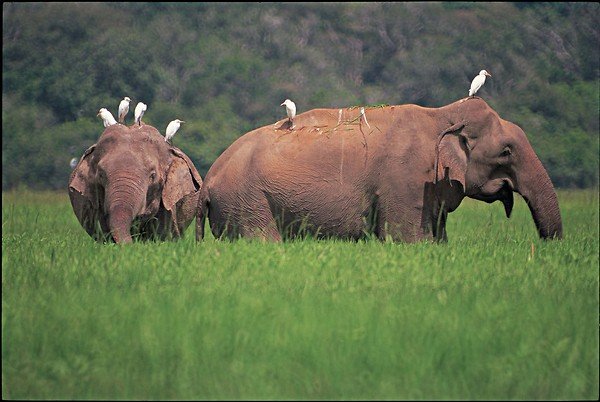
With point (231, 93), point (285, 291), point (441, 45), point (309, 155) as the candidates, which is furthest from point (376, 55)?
point (285, 291)

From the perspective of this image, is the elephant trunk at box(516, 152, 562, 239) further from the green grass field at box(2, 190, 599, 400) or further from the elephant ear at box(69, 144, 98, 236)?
the elephant ear at box(69, 144, 98, 236)

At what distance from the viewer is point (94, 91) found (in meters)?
37.1

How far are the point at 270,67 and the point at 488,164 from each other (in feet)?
91.7

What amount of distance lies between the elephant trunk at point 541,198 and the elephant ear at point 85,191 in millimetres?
4241

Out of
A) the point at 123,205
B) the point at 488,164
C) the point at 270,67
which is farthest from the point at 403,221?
the point at 270,67

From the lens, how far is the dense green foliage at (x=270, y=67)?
35031 mm

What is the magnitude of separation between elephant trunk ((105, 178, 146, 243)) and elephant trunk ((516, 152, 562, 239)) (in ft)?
11.9

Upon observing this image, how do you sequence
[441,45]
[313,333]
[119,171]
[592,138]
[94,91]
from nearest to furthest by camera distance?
[313,333], [119,171], [592,138], [94,91], [441,45]

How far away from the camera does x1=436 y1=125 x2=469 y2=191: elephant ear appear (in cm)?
1216

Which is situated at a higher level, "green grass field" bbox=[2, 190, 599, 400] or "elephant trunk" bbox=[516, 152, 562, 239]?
"elephant trunk" bbox=[516, 152, 562, 239]

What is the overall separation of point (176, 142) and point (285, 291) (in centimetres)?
2631

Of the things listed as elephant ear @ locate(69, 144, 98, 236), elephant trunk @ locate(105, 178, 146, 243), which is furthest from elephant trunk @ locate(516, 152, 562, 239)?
elephant ear @ locate(69, 144, 98, 236)

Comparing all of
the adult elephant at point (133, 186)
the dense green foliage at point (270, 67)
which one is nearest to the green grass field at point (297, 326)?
the adult elephant at point (133, 186)

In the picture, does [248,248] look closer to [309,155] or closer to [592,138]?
[309,155]
